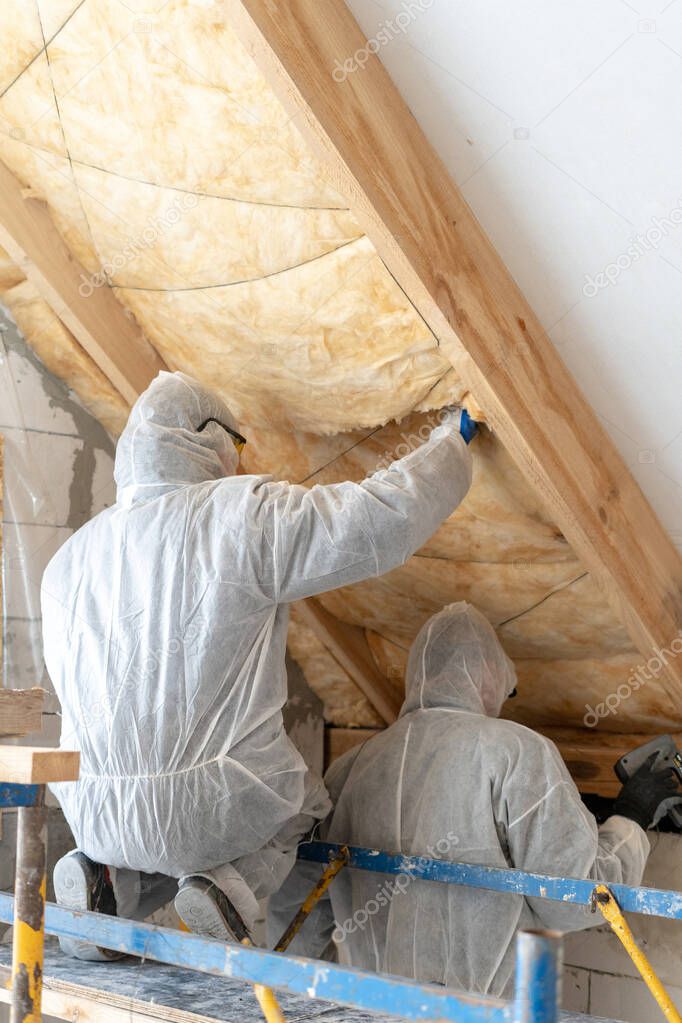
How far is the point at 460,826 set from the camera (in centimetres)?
266

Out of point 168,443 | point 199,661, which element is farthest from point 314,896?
point 168,443

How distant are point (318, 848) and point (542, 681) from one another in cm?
103

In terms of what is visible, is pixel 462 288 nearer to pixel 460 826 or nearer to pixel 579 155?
pixel 579 155

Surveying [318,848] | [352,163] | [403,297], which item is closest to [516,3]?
[352,163]

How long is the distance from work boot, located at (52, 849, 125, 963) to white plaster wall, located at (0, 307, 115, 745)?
0.84 metres

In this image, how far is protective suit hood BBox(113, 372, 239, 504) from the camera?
2418mm

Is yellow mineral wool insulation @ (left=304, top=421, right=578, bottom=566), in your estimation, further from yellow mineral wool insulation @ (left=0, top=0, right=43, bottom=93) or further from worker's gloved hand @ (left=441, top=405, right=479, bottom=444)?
yellow mineral wool insulation @ (left=0, top=0, right=43, bottom=93)

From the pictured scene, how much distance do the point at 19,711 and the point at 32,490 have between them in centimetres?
134

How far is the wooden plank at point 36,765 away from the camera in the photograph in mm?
1588

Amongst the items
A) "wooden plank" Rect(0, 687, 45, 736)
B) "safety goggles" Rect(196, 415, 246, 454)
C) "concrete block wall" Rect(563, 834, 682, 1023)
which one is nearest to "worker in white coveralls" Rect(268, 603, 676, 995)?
"concrete block wall" Rect(563, 834, 682, 1023)

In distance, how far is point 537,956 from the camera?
124 cm
